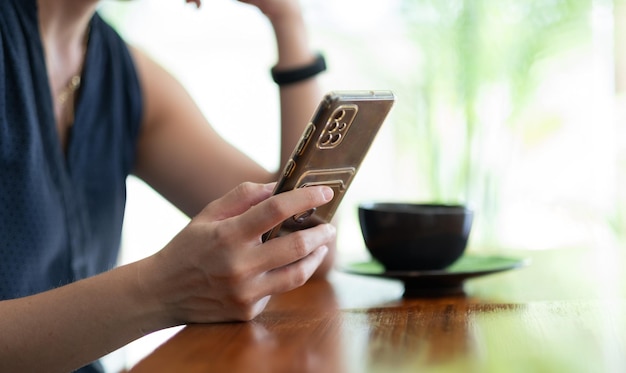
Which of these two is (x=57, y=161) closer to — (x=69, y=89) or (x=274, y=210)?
(x=69, y=89)

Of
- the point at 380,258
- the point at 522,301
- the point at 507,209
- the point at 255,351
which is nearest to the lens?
the point at 255,351

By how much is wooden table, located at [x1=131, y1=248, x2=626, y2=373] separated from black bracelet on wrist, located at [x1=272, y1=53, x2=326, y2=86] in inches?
16.6

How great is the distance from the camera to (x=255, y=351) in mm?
582

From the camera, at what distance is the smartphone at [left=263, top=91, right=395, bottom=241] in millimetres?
671

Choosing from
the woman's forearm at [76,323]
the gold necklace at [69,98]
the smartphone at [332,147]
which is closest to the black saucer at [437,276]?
the smartphone at [332,147]

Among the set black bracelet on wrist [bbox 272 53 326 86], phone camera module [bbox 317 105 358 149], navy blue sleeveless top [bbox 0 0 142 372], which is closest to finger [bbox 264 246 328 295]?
phone camera module [bbox 317 105 358 149]

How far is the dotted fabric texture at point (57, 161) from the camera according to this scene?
3.44 ft

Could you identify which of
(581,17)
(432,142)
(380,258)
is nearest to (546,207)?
(432,142)

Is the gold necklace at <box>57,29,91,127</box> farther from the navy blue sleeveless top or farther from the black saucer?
the black saucer

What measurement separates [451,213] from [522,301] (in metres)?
0.14

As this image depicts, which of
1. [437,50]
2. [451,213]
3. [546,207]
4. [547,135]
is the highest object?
[451,213]

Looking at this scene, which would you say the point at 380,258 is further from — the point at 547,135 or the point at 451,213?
the point at 547,135

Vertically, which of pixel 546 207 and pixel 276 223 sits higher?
pixel 276 223

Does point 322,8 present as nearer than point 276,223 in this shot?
No
